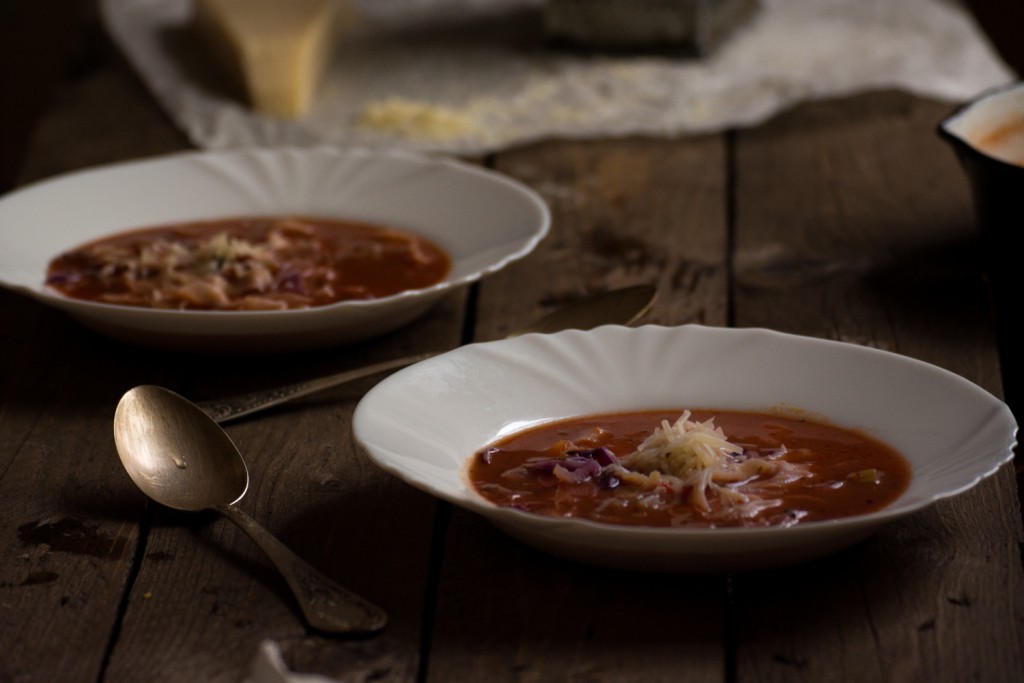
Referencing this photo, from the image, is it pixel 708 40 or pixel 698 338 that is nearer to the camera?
pixel 698 338

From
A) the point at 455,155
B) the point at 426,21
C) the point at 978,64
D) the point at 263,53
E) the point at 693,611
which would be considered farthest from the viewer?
the point at 426,21

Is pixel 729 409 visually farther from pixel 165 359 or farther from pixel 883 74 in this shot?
pixel 883 74

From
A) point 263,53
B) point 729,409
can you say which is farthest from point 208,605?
point 263,53

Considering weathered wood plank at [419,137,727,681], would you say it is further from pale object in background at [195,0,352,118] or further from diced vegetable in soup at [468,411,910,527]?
pale object in background at [195,0,352,118]

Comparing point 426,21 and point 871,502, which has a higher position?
point 871,502

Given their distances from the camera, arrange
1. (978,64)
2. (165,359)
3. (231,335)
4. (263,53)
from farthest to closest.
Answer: (978,64)
(263,53)
(165,359)
(231,335)

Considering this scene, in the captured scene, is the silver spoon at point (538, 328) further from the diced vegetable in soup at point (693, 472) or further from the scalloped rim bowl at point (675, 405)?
the diced vegetable in soup at point (693, 472)

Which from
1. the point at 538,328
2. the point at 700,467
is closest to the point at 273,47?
the point at 538,328
